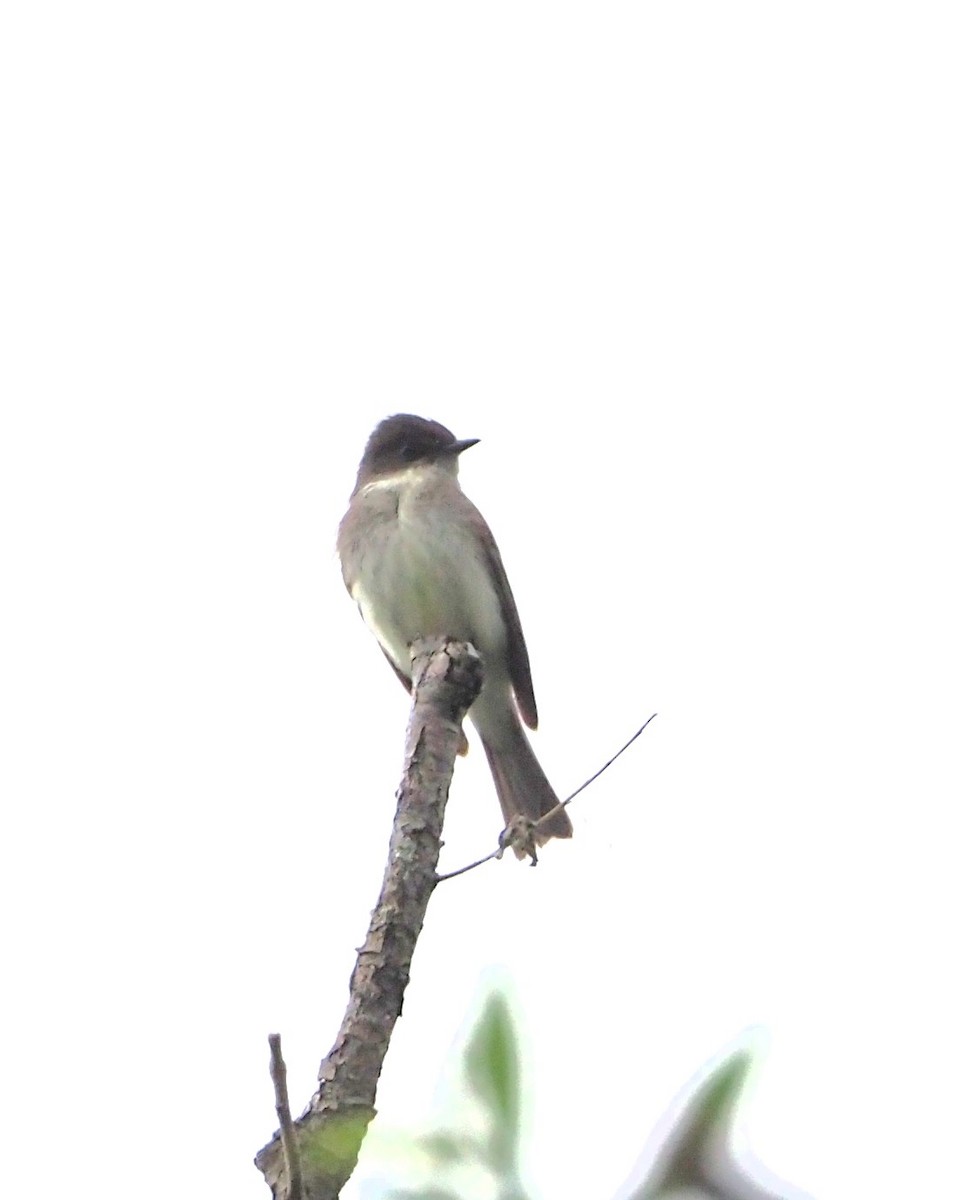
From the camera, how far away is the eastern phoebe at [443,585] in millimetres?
8414

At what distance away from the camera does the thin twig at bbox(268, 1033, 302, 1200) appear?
6.93 feet

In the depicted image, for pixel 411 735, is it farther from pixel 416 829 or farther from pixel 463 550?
pixel 463 550

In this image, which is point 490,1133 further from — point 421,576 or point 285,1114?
point 421,576

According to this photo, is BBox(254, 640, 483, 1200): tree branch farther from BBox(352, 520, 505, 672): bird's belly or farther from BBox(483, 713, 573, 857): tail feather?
BBox(483, 713, 573, 857): tail feather

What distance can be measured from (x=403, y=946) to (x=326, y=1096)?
0.50 meters

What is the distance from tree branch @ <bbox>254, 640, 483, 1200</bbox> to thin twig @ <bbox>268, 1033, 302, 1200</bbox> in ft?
0.06

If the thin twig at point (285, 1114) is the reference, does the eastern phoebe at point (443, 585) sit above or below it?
above

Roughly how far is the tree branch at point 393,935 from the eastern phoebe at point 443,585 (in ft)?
10.3

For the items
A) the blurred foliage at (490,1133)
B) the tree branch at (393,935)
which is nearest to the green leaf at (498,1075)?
the blurred foliage at (490,1133)

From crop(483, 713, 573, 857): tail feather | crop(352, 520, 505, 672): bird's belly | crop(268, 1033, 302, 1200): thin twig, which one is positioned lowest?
crop(268, 1033, 302, 1200): thin twig

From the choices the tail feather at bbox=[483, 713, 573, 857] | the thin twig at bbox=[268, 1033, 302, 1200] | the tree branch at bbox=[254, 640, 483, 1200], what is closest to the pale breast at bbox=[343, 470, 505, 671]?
the tail feather at bbox=[483, 713, 573, 857]

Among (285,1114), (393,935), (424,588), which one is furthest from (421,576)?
(285,1114)

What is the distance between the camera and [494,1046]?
134 centimetres

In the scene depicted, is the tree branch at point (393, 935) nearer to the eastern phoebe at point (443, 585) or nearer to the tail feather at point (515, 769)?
the eastern phoebe at point (443, 585)
